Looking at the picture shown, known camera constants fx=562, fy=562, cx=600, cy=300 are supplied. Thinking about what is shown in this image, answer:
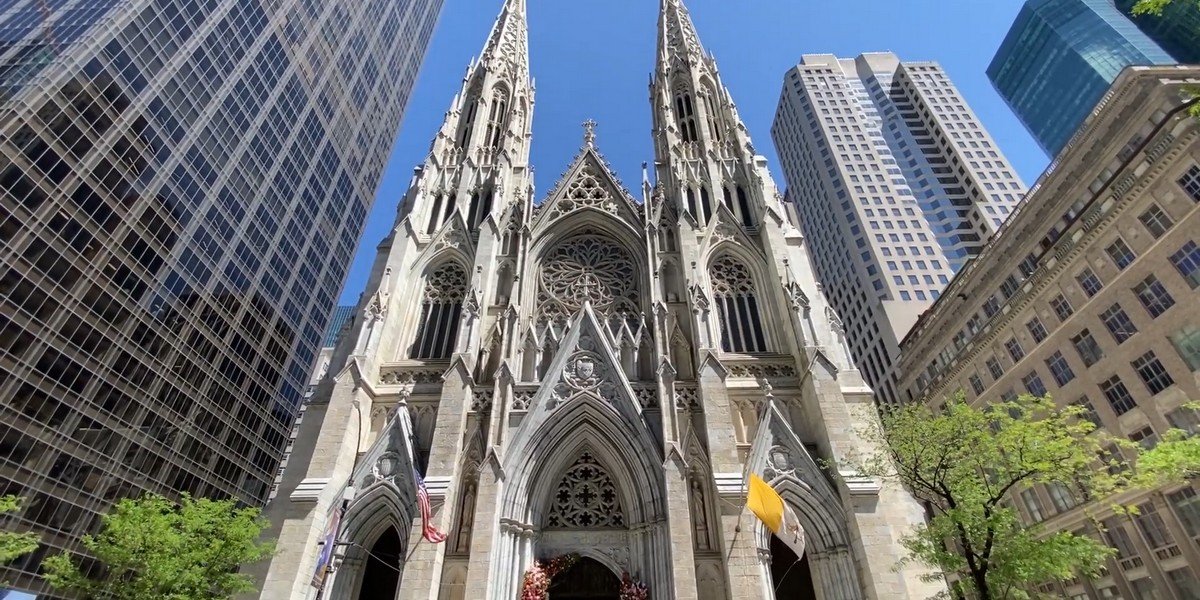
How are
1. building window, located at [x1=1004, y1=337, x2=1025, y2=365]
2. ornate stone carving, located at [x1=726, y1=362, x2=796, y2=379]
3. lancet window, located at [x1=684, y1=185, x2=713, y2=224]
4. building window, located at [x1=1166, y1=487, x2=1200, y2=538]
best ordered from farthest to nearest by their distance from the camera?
1. building window, located at [x1=1004, y1=337, x2=1025, y2=365]
2. lancet window, located at [x1=684, y1=185, x2=713, y2=224]
3. ornate stone carving, located at [x1=726, y1=362, x2=796, y2=379]
4. building window, located at [x1=1166, y1=487, x2=1200, y2=538]

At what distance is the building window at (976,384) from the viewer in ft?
98.6

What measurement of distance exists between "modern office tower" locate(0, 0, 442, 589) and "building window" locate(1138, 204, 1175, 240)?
41259 mm

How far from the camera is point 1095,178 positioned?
2516cm

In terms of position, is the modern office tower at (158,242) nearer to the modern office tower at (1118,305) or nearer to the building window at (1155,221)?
the modern office tower at (1118,305)

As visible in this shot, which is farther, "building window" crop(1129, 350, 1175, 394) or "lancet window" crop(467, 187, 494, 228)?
"lancet window" crop(467, 187, 494, 228)

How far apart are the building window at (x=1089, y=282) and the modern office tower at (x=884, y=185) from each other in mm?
20227

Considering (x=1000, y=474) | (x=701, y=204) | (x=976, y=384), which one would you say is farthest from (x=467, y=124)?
(x=976, y=384)

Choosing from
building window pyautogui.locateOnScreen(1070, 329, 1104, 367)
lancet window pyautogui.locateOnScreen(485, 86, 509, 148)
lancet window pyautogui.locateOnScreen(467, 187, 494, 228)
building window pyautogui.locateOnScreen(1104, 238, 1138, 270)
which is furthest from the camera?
lancet window pyautogui.locateOnScreen(485, 86, 509, 148)

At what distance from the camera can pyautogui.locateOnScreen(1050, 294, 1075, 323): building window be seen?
24509 millimetres

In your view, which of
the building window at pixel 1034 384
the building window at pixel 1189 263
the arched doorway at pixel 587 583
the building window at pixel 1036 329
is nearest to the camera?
the arched doorway at pixel 587 583

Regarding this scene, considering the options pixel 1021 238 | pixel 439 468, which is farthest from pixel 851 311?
pixel 439 468

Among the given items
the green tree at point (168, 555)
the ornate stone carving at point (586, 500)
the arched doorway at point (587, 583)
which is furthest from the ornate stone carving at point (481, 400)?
the green tree at point (168, 555)

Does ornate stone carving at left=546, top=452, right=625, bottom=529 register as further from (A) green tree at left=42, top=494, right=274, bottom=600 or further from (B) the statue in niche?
(A) green tree at left=42, top=494, right=274, bottom=600

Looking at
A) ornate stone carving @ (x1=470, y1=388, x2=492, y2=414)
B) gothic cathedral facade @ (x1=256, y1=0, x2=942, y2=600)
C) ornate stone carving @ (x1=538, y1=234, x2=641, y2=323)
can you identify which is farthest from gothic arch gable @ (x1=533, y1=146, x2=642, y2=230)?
ornate stone carving @ (x1=470, y1=388, x2=492, y2=414)
